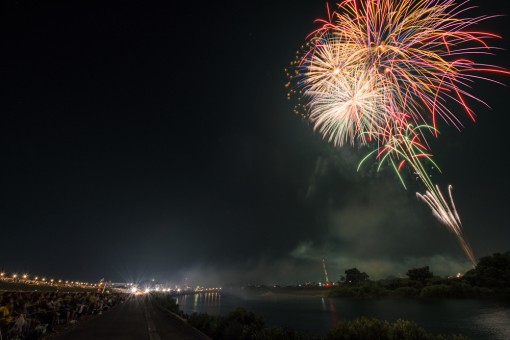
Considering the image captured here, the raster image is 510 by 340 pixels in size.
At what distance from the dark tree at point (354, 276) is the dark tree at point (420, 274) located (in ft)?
162

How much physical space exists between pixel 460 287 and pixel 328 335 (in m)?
97.9

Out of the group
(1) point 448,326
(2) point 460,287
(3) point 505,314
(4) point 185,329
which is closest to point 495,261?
(2) point 460,287

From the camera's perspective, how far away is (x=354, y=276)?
168125 millimetres

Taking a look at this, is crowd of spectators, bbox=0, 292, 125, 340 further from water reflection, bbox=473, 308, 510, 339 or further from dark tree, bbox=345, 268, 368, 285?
dark tree, bbox=345, 268, 368, 285

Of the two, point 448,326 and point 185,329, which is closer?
point 185,329

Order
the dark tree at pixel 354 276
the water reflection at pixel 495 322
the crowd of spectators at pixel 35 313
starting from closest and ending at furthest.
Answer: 1. the crowd of spectators at pixel 35 313
2. the water reflection at pixel 495 322
3. the dark tree at pixel 354 276

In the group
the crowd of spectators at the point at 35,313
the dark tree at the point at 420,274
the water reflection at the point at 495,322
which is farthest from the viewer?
the dark tree at the point at 420,274

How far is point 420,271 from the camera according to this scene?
117938 mm

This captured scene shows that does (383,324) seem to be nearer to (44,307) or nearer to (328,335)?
(328,335)

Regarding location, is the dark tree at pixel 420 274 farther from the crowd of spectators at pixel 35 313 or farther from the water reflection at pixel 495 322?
the crowd of spectators at pixel 35 313

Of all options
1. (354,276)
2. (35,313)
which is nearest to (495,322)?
(35,313)

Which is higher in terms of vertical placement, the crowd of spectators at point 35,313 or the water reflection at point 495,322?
the crowd of spectators at point 35,313

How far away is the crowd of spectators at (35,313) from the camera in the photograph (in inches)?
488

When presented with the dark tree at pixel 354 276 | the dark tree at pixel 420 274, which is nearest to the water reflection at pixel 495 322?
the dark tree at pixel 420 274
